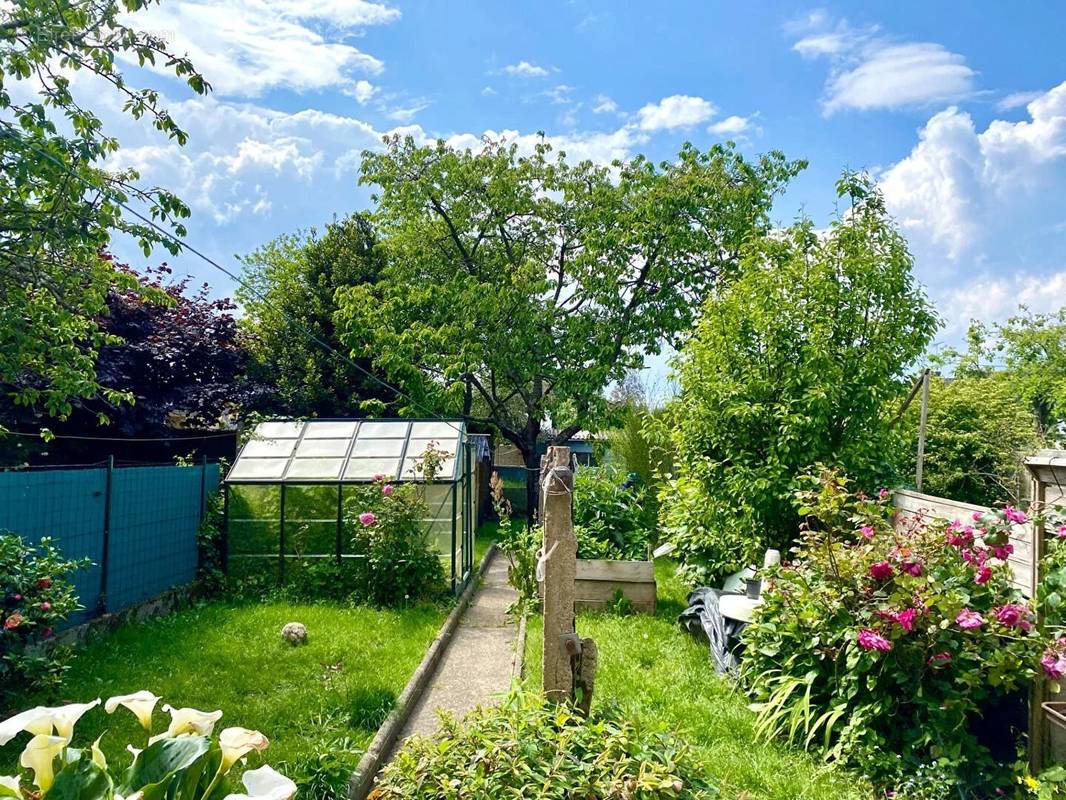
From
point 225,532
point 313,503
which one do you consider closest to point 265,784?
point 313,503

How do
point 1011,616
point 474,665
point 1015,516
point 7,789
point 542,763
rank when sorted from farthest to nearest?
point 474,665 → point 1015,516 → point 1011,616 → point 542,763 → point 7,789

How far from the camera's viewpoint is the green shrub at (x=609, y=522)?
9.84 metres

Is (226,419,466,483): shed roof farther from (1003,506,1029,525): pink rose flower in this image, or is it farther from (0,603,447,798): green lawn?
(1003,506,1029,525): pink rose flower

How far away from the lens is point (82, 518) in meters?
7.45

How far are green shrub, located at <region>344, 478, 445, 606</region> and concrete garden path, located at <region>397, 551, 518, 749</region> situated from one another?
784mm

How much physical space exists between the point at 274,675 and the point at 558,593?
381 cm

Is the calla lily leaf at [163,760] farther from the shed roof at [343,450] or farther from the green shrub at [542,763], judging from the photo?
the shed roof at [343,450]

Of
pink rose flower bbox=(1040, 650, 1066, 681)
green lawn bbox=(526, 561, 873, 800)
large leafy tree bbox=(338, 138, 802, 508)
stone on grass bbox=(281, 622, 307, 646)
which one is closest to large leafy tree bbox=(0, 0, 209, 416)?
stone on grass bbox=(281, 622, 307, 646)

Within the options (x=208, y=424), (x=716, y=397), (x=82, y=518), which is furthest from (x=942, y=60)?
(x=208, y=424)

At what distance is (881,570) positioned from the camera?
15.5 feet

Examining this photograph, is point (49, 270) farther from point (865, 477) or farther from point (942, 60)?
point (942, 60)

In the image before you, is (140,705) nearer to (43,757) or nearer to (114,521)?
(43,757)

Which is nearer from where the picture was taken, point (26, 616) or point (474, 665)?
point (26, 616)

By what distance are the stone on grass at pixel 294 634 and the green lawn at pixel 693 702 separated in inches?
92.1
